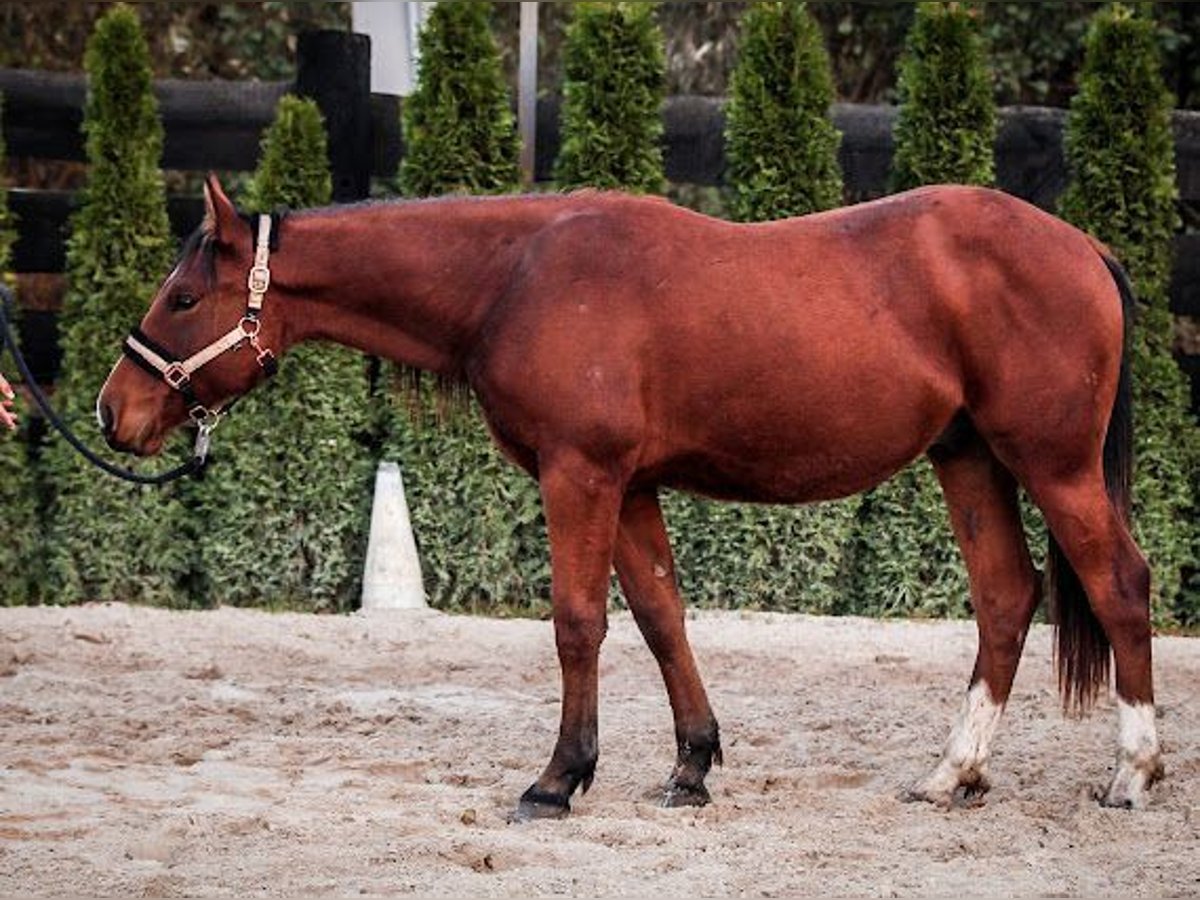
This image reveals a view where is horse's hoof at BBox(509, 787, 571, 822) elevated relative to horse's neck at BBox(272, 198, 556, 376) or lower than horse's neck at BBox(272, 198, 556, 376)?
lower

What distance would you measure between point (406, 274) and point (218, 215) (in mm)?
556

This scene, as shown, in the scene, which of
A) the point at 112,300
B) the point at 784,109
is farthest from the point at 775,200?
the point at 112,300

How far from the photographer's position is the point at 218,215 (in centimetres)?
571

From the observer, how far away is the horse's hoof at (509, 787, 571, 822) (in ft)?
18.3

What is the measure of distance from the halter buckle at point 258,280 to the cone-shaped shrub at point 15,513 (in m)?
4.53

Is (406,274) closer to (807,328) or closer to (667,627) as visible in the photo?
(807,328)

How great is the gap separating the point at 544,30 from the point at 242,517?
775 cm

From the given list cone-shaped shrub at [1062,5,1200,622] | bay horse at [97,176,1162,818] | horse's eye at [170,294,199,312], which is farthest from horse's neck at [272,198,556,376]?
cone-shaped shrub at [1062,5,1200,622]

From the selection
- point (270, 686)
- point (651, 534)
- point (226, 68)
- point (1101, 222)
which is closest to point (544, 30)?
point (226, 68)

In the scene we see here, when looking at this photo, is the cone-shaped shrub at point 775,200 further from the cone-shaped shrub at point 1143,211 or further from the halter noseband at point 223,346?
the halter noseband at point 223,346

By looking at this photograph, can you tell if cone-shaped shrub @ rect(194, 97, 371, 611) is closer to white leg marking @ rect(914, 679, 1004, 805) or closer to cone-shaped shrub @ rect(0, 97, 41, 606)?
cone-shaped shrub @ rect(0, 97, 41, 606)

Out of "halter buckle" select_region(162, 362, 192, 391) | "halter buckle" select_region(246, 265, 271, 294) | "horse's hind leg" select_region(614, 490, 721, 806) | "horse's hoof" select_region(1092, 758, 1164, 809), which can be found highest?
"halter buckle" select_region(246, 265, 271, 294)

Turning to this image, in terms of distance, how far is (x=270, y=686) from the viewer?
7.58 m

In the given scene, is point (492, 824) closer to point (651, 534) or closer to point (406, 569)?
point (651, 534)
